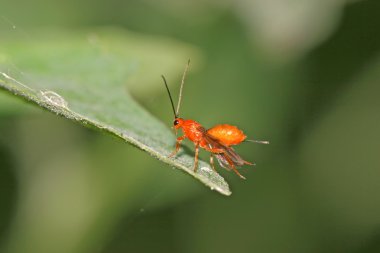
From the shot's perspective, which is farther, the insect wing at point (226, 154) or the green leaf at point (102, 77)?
the insect wing at point (226, 154)

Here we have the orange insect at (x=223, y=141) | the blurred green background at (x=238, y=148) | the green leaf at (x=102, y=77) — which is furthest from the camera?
the blurred green background at (x=238, y=148)

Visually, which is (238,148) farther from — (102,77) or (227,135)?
(102,77)

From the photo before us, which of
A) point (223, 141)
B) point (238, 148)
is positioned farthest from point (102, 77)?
point (238, 148)

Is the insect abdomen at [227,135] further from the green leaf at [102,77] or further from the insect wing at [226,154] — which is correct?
the green leaf at [102,77]

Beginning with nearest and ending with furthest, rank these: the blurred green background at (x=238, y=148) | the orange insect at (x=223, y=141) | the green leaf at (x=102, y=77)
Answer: the green leaf at (x=102, y=77)
the orange insect at (x=223, y=141)
the blurred green background at (x=238, y=148)

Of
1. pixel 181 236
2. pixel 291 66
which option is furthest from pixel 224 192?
pixel 291 66

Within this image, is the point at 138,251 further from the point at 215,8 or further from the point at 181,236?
the point at 215,8

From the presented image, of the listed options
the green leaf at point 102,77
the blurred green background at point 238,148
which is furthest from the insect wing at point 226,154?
the blurred green background at point 238,148

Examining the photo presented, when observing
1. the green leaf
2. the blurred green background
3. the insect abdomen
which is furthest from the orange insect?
the blurred green background
